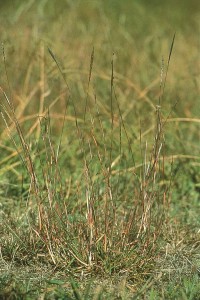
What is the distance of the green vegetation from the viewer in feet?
9.03

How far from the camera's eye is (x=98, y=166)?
384 cm

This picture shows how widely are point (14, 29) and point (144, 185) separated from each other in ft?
9.26

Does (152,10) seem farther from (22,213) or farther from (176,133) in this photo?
(22,213)

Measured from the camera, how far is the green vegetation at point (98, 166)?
275cm

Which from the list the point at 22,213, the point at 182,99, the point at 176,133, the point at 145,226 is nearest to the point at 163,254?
the point at 145,226

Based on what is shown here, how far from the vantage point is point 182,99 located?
487cm

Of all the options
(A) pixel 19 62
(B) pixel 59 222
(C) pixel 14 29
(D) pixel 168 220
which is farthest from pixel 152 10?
(B) pixel 59 222

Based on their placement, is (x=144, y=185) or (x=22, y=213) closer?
(x=144, y=185)

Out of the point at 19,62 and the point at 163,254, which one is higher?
the point at 19,62

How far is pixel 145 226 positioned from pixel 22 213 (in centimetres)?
65

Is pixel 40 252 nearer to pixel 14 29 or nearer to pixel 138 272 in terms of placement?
pixel 138 272

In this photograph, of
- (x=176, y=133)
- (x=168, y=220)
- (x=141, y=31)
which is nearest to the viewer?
(x=168, y=220)

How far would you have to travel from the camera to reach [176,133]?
4148mm

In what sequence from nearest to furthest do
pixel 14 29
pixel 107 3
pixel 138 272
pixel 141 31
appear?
pixel 138 272 < pixel 14 29 < pixel 141 31 < pixel 107 3
